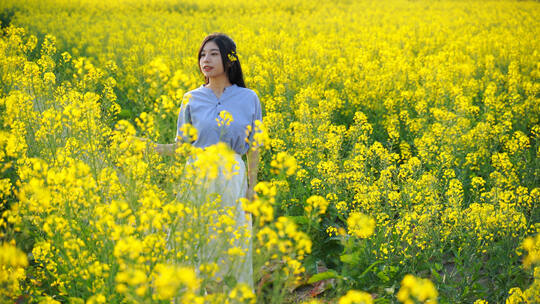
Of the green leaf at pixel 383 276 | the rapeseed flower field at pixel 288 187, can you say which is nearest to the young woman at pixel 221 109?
the rapeseed flower field at pixel 288 187

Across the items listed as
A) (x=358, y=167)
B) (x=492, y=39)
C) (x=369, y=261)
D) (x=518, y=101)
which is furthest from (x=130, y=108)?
(x=492, y=39)

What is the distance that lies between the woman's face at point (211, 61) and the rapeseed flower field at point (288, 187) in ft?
1.09

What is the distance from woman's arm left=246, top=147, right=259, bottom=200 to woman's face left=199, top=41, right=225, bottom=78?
2.13 feet

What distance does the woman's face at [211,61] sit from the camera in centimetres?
304

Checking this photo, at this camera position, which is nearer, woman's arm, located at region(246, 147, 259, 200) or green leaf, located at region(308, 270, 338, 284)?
woman's arm, located at region(246, 147, 259, 200)

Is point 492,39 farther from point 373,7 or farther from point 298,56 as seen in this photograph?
point 373,7

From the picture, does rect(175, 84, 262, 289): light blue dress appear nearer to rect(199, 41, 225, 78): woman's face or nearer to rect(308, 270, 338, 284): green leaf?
rect(199, 41, 225, 78): woman's face

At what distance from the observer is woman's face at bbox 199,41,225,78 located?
9.96 ft

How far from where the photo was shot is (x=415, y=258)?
311 cm

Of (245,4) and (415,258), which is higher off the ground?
(245,4)

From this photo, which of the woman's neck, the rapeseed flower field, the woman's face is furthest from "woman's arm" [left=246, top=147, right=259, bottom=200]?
the woman's face

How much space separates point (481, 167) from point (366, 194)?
205 centimetres

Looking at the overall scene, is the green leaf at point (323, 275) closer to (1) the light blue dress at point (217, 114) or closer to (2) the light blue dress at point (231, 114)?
(2) the light blue dress at point (231, 114)

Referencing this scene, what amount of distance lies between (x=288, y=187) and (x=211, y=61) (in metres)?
1.40
